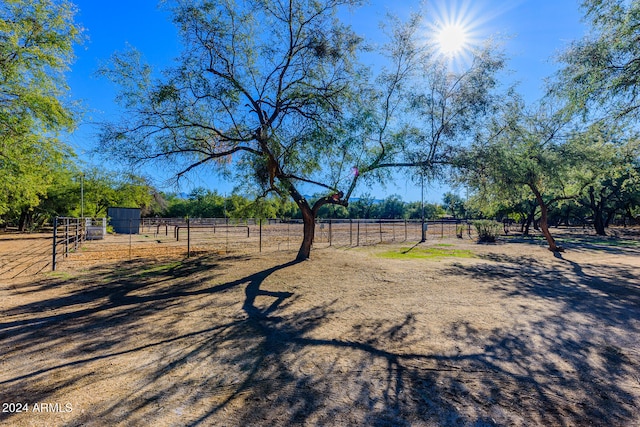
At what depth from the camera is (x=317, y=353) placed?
3.78 m

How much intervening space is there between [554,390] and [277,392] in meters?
2.69

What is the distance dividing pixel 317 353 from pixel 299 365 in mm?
382

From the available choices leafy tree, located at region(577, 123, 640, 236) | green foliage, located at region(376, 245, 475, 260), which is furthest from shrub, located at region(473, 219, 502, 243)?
green foliage, located at region(376, 245, 475, 260)

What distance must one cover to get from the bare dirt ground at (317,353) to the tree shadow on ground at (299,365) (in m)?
0.02

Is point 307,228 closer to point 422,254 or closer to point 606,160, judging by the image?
point 422,254

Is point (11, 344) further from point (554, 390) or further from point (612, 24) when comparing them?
point (612, 24)

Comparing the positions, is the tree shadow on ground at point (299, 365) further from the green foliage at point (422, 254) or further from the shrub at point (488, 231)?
the shrub at point (488, 231)

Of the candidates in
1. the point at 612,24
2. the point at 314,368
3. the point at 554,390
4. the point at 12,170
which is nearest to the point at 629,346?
the point at 554,390

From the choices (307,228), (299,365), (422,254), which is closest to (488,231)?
(422,254)

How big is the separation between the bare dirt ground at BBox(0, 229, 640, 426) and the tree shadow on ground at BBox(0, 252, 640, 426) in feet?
0.06

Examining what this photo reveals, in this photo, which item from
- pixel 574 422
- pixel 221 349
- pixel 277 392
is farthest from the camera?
pixel 221 349

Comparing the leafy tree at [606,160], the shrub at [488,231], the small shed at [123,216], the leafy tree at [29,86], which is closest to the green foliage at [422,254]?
the leafy tree at [606,160]

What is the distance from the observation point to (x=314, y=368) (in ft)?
11.1

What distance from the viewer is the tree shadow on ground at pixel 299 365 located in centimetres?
260
